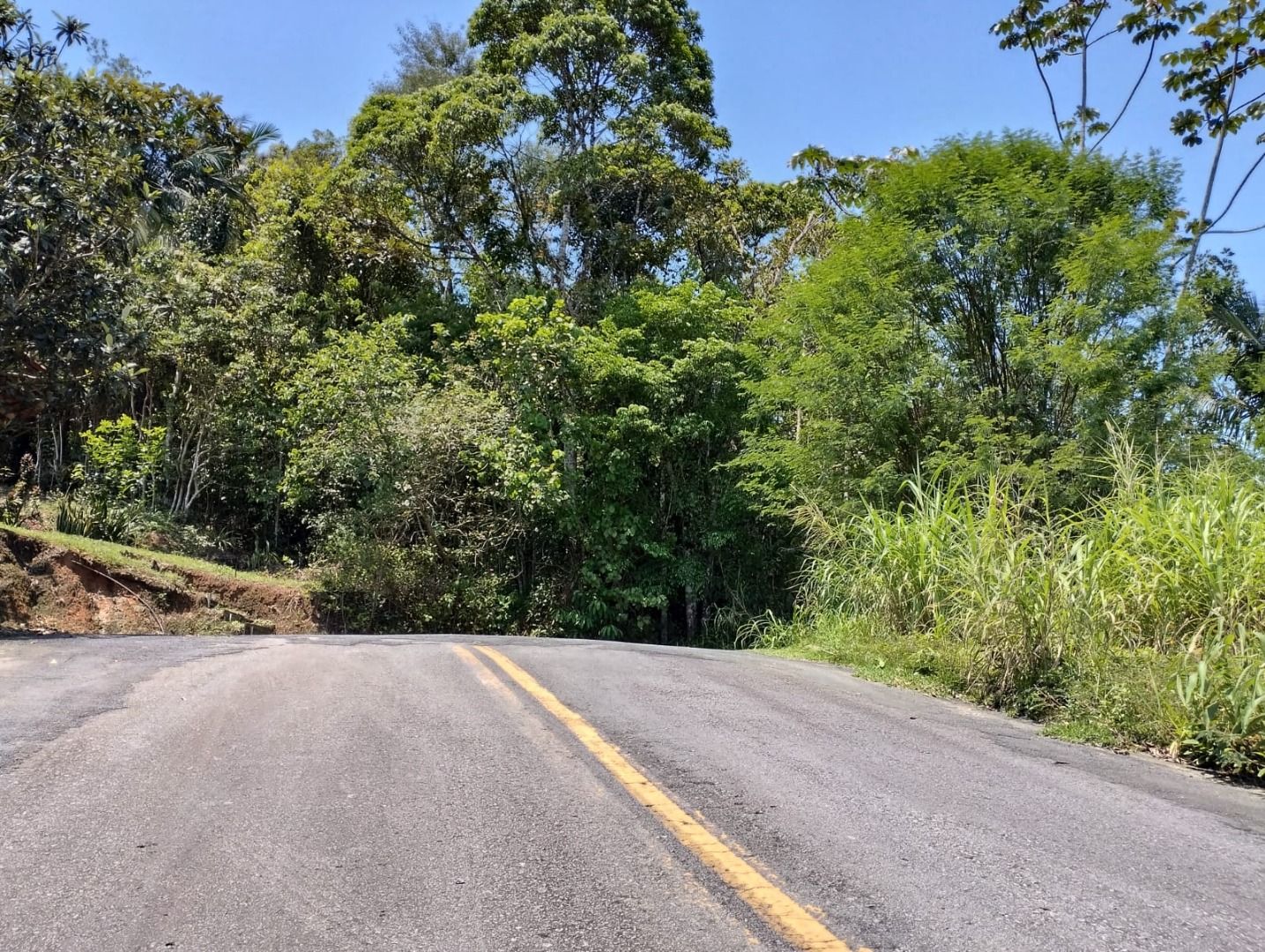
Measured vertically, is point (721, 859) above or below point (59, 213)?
below

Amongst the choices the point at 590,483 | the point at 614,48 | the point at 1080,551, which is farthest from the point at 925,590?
the point at 614,48

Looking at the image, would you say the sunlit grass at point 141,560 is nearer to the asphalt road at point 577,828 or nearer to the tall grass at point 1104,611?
the asphalt road at point 577,828

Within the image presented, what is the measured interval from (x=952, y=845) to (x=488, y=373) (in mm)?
17840

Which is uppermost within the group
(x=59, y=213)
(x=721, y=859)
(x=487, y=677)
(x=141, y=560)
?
(x=59, y=213)

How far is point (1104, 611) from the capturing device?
7590 millimetres

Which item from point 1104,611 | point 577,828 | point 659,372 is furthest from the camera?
point 659,372

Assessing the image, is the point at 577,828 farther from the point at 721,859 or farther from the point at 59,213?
the point at 59,213

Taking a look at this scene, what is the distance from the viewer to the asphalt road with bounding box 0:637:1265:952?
10.3 feet

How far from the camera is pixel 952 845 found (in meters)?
3.96

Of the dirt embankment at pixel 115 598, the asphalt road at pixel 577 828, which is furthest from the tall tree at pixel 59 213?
the asphalt road at pixel 577 828

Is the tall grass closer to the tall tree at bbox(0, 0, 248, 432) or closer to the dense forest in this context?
the dense forest

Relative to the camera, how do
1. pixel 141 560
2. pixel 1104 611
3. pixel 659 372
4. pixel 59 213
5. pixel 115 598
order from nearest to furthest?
pixel 1104 611 < pixel 59 213 < pixel 115 598 < pixel 141 560 < pixel 659 372

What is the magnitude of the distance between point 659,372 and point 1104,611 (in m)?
12.4

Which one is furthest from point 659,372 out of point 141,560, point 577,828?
point 577,828
